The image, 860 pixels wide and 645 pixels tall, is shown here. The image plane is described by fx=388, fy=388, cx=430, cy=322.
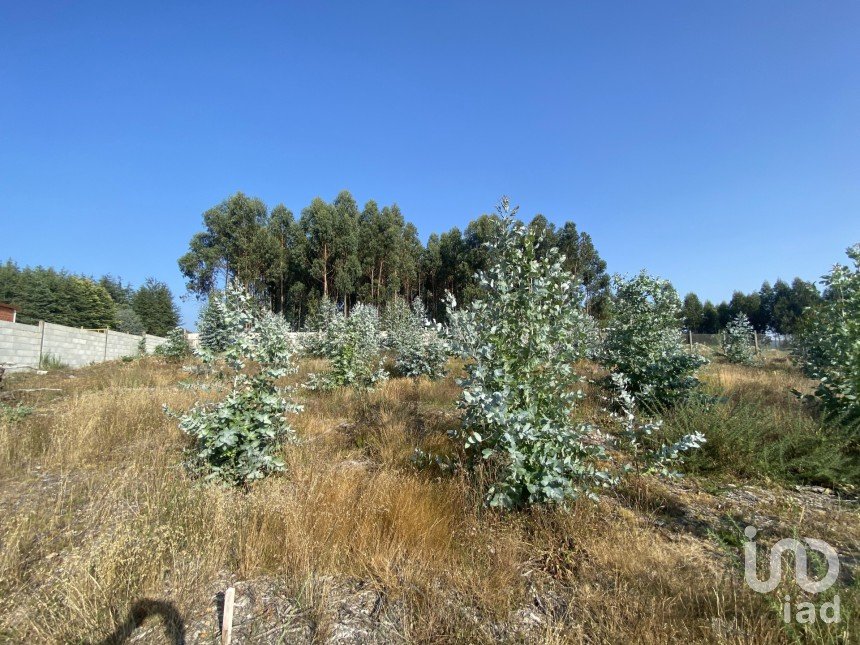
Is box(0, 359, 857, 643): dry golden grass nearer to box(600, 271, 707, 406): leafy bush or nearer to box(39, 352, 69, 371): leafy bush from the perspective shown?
box(600, 271, 707, 406): leafy bush

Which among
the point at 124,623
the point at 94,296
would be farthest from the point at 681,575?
the point at 94,296

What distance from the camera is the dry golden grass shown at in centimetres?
190

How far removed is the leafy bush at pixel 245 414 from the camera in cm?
347

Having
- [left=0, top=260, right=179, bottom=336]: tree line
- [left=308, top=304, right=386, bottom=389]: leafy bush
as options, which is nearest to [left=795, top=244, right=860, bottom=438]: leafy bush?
[left=308, top=304, right=386, bottom=389]: leafy bush

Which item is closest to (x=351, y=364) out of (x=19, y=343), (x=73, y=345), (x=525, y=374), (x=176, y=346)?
(x=525, y=374)

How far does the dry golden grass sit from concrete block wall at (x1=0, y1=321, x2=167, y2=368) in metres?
12.3

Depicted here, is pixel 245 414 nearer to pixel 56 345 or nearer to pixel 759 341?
pixel 56 345

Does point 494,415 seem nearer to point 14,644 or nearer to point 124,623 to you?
point 124,623

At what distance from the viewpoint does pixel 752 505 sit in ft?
10.9

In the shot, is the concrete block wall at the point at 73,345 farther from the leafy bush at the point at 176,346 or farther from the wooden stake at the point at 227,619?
the wooden stake at the point at 227,619

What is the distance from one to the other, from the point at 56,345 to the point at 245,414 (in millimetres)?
15951

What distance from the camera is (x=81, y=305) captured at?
3950 centimetres

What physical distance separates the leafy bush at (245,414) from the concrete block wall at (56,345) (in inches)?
536

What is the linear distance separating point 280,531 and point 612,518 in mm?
2368
